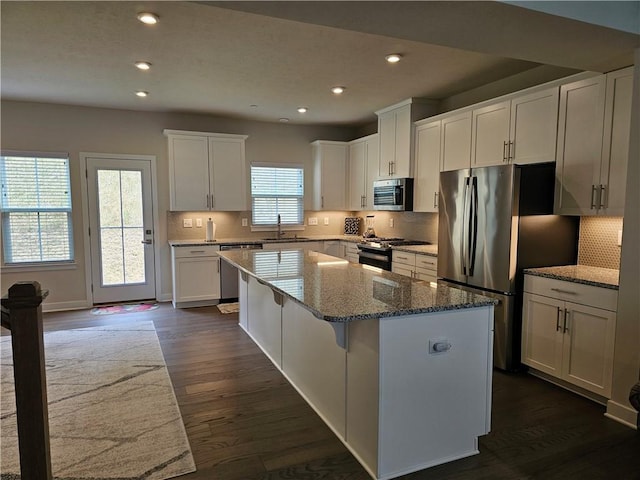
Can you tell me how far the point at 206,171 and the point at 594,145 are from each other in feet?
15.2

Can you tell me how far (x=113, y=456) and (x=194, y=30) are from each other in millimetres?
2849

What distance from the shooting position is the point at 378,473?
2082 millimetres

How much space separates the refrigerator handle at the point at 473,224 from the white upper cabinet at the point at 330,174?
10.8ft

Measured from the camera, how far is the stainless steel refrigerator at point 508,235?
3289mm

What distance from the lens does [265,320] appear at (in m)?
3.87

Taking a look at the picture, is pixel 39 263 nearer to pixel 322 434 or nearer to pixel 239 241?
pixel 239 241

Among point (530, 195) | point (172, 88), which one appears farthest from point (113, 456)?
point (172, 88)

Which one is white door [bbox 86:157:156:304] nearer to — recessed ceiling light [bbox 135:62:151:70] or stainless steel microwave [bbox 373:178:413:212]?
recessed ceiling light [bbox 135:62:151:70]

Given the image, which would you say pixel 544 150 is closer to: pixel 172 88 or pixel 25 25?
pixel 172 88

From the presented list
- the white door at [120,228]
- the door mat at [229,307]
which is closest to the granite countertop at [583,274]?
the door mat at [229,307]

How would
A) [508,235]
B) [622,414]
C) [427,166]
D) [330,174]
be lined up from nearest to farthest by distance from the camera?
[622,414] → [508,235] → [427,166] → [330,174]

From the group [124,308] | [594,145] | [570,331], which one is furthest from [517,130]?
[124,308]

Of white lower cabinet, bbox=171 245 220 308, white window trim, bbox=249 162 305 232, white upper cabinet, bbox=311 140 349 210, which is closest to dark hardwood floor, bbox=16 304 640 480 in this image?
white lower cabinet, bbox=171 245 220 308

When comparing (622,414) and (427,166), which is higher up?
(427,166)
